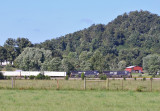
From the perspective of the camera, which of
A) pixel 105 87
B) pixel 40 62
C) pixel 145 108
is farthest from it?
pixel 40 62

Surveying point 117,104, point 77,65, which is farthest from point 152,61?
point 117,104

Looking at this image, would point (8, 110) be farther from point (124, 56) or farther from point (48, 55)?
point (124, 56)

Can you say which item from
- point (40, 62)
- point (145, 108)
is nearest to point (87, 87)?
point (145, 108)

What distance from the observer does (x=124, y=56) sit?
172625 millimetres

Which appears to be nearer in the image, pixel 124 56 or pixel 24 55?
pixel 24 55

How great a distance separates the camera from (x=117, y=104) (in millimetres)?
19891

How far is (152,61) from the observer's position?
4392 inches

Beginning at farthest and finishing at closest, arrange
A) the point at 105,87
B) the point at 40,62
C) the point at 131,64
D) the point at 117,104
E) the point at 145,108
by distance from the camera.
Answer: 1. the point at 131,64
2. the point at 40,62
3. the point at 105,87
4. the point at 117,104
5. the point at 145,108

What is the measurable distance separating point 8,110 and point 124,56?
158 m

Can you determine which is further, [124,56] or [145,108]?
[124,56]

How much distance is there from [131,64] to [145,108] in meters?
153

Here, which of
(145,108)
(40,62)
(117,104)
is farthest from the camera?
(40,62)

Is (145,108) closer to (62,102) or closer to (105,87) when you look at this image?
(62,102)

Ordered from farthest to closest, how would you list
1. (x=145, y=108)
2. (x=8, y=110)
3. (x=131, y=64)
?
(x=131, y=64) < (x=145, y=108) < (x=8, y=110)
